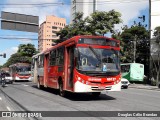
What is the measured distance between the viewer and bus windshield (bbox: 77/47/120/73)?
1650cm

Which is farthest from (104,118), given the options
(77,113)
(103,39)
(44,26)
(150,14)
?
(44,26)

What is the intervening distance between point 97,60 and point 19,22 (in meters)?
13.5

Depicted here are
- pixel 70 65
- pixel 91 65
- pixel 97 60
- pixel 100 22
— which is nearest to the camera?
pixel 91 65

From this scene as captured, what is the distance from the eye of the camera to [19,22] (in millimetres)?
28266

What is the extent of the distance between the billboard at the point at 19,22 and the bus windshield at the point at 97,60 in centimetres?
1291

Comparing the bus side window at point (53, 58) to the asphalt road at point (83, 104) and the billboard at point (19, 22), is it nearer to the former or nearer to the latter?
the asphalt road at point (83, 104)

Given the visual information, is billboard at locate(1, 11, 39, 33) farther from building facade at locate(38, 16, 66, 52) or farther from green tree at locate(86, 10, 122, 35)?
building facade at locate(38, 16, 66, 52)

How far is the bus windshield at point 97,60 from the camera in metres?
16.5

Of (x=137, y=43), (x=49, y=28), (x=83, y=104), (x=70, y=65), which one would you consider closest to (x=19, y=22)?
(x=70, y=65)

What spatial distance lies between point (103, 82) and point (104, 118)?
5773mm

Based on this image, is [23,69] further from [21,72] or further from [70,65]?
[70,65]

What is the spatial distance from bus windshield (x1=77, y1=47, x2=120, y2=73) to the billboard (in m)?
12.9

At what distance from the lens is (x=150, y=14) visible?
46938mm

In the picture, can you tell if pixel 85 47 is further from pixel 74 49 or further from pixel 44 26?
pixel 44 26
